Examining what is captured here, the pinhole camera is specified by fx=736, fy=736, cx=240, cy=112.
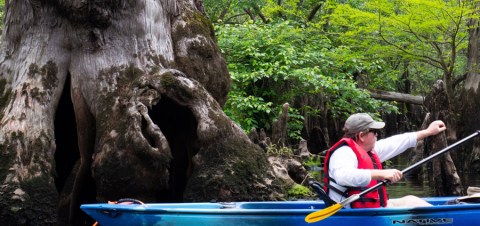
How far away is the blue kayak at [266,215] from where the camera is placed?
20.3 ft

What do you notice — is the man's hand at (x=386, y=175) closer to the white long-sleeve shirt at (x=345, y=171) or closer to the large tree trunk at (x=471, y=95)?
the white long-sleeve shirt at (x=345, y=171)

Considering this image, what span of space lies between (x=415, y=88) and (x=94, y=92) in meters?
25.6

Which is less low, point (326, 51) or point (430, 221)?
point (326, 51)

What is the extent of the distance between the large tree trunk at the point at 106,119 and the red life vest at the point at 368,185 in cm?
196

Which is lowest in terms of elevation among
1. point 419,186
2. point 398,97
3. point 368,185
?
point 419,186

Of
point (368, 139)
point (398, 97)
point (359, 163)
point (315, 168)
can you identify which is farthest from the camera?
point (398, 97)

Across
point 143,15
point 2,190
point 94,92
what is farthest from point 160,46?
point 2,190

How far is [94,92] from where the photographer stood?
844 cm

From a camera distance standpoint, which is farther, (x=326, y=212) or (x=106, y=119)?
(x=106, y=119)

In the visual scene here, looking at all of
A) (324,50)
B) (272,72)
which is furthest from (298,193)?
(324,50)

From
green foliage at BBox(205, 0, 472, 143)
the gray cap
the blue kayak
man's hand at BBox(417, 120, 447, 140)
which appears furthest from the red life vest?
green foliage at BBox(205, 0, 472, 143)

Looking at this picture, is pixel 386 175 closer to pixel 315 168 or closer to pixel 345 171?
pixel 345 171

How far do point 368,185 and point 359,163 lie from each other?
1.13 ft

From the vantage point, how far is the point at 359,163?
6047 mm
